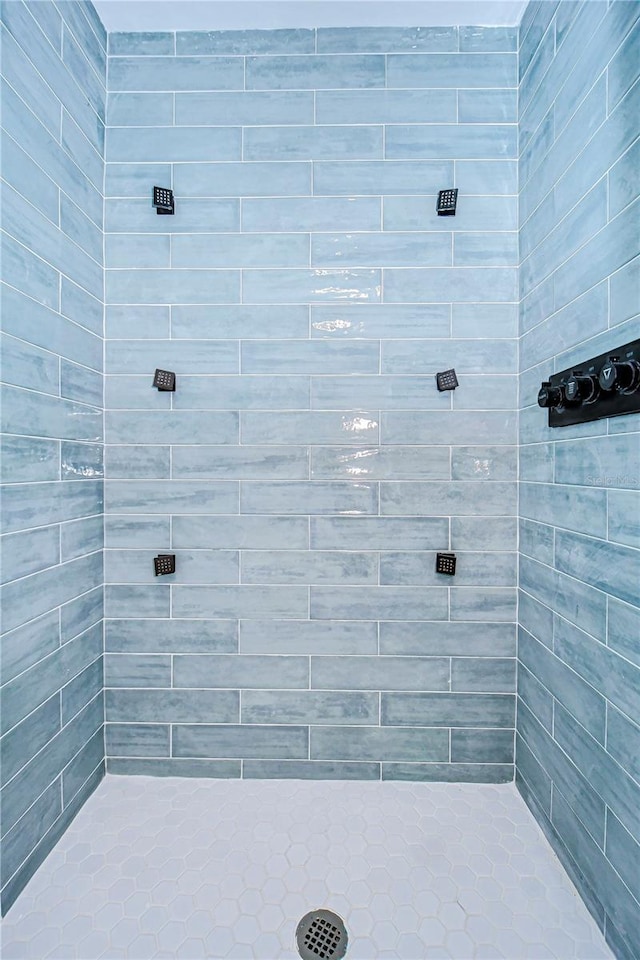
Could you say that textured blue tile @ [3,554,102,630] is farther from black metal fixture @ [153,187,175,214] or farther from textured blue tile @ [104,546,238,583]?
black metal fixture @ [153,187,175,214]

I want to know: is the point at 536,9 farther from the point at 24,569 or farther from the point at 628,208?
the point at 24,569

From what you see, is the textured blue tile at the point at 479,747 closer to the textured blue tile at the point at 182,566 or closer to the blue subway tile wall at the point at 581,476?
the blue subway tile wall at the point at 581,476

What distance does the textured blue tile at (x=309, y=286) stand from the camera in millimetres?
1593

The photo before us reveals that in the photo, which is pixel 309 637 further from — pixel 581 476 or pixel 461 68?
pixel 461 68

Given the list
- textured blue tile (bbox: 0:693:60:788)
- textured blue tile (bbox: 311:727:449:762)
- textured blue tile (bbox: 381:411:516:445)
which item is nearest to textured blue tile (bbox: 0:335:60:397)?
textured blue tile (bbox: 0:693:60:788)

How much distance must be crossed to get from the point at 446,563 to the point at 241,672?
0.87m

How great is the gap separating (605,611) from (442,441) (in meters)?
0.74

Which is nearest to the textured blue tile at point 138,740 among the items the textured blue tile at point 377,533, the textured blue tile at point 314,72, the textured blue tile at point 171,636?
the textured blue tile at point 171,636

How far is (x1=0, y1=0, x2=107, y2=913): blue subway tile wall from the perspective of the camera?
1.17m

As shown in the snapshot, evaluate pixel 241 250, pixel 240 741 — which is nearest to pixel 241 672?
pixel 240 741

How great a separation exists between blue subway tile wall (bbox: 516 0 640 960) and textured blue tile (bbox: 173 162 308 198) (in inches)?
33.6

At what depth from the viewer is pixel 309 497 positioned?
1.60 m

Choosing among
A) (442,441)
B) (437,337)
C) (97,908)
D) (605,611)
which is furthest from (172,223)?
(97,908)

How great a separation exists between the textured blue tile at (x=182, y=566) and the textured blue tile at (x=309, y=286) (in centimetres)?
98
